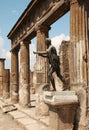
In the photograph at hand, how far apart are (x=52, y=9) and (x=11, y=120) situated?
5570mm

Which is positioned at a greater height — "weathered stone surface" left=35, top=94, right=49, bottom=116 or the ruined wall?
the ruined wall

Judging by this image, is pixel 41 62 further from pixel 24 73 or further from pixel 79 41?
pixel 79 41

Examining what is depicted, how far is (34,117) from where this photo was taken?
12.1m

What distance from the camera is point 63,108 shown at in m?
7.75

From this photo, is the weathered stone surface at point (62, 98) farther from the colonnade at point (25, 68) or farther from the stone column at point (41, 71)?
the colonnade at point (25, 68)

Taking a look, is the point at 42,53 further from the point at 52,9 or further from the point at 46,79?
the point at 46,79

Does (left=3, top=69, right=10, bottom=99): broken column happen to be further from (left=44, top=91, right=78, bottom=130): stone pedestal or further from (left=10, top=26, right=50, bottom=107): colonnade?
(left=44, top=91, right=78, bottom=130): stone pedestal

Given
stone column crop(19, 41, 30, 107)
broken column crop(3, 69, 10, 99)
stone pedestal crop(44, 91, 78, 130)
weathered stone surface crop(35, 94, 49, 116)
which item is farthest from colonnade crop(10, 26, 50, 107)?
broken column crop(3, 69, 10, 99)

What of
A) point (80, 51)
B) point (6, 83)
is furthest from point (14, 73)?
point (80, 51)

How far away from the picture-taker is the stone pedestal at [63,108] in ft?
25.0

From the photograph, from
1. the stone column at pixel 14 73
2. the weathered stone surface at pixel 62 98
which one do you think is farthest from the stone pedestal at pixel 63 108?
the stone column at pixel 14 73

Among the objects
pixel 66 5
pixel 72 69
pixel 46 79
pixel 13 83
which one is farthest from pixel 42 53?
pixel 13 83

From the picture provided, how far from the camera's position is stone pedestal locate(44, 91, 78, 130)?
761 cm

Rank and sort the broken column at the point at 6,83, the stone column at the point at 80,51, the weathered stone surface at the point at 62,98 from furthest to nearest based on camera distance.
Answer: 1. the broken column at the point at 6,83
2. the stone column at the point at 80,51
3. the weathered stone surface at the point at 62,98
